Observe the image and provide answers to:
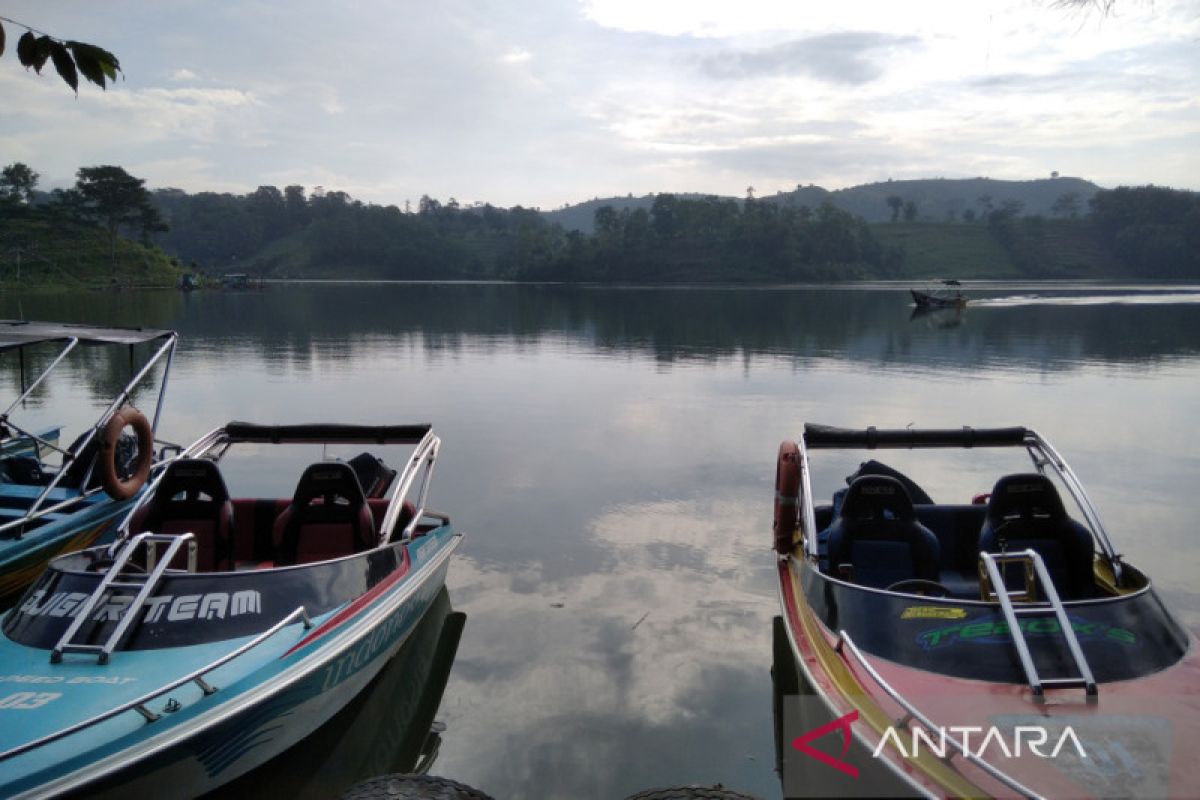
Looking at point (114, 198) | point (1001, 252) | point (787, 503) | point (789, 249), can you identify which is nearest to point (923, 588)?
point (787, 503)

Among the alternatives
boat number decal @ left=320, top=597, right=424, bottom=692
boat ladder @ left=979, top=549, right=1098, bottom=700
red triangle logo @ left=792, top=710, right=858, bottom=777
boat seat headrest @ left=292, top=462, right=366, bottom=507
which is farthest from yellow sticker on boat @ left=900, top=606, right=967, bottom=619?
boat seat headrest @ left=292, top=462, right=366, bottom=507

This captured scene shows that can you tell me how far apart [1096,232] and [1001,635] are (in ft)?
602

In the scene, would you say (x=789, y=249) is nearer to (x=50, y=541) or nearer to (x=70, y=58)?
(x=50, y=541)

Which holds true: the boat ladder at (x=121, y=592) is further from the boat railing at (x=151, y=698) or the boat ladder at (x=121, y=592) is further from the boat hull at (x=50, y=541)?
the boat hull at (x=50, y=541)

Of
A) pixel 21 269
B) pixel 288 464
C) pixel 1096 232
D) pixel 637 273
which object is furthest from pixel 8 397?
pixel 1096 232

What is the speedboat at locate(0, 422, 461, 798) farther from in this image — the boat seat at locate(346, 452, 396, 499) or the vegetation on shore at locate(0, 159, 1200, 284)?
the vegetation on shore at locate(0, 159, 1200, 284)

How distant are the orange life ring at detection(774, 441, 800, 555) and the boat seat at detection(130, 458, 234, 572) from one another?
5495 millimetres

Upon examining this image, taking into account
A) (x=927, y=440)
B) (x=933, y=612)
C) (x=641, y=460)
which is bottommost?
(x=641, y=460)

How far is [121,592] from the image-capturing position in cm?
660

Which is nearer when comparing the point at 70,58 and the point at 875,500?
the point at 70,58

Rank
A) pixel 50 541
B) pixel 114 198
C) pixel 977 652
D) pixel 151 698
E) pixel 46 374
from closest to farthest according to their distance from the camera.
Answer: pixel 151 698
pixel 977 652
pixel 50 541
pixel 46 374
pixel 114 198

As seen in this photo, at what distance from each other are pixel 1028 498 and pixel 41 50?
25.5ft

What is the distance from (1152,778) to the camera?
4.58m

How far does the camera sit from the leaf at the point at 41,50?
3.08 meters
